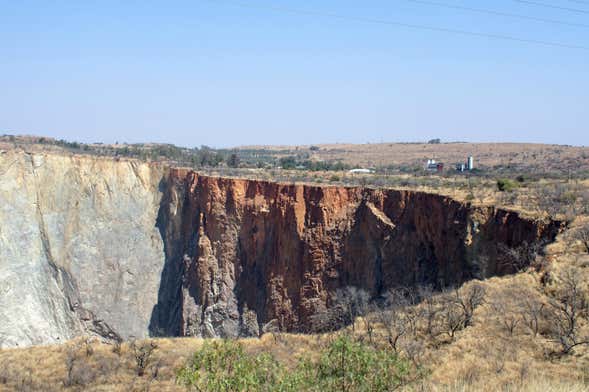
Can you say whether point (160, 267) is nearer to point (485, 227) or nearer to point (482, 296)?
point (485, 227)

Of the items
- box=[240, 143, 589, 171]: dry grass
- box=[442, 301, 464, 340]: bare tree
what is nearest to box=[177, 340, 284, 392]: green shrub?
box=[442, 301, 464, 340]: bare tree

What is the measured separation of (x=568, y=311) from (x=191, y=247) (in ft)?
96.8

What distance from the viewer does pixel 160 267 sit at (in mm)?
44531

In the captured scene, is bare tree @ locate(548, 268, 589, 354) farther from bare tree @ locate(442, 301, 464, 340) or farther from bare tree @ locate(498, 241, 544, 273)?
bare tree @ locate(442, 301, 464, 340)

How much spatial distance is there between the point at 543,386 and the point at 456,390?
4.02 ft

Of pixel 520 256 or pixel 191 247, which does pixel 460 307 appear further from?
pixel 191 247

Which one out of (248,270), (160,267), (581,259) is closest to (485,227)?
(581,259)

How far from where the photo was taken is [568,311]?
17.0 m

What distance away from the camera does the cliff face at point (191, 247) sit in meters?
32.0

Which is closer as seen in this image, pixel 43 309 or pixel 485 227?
pixel 485 227

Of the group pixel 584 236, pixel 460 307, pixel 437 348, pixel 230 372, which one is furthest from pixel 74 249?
pixel 230 372

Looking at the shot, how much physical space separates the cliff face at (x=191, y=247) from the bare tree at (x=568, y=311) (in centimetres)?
809

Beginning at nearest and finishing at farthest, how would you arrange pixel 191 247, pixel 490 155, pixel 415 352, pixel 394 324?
pixel 415 352
pixel 394 324
pixel 191 247
pixel 490 155

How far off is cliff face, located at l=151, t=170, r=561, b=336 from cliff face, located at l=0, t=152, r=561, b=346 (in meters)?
0.07
